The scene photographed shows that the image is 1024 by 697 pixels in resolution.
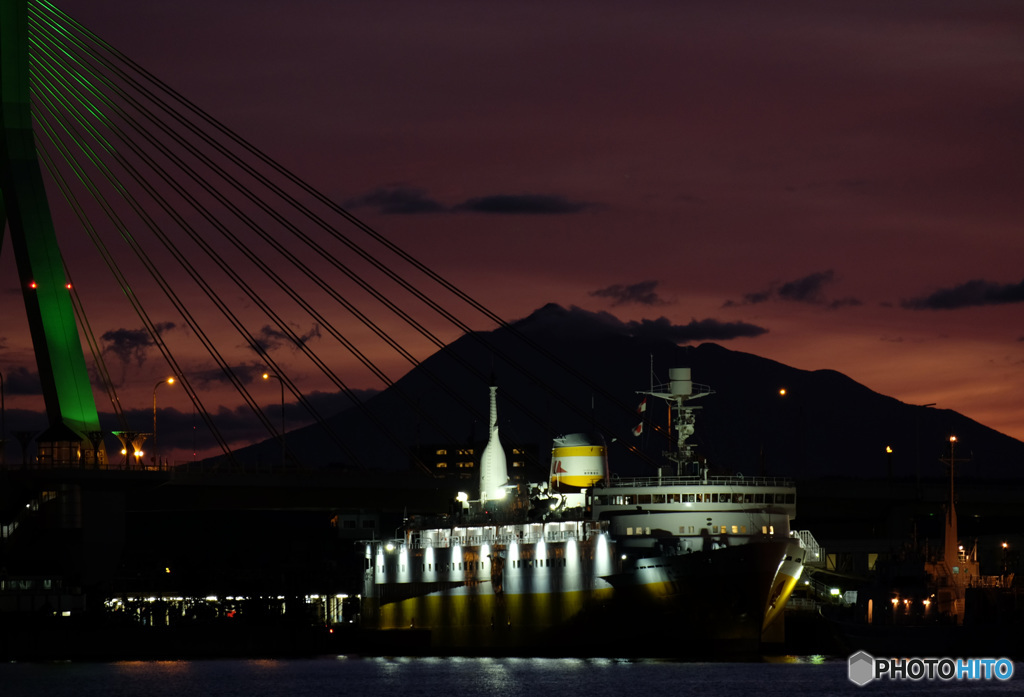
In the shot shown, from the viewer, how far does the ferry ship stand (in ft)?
209

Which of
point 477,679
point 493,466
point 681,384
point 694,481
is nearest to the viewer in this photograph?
point 477,679

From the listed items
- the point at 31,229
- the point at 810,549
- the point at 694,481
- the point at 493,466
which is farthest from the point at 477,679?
the point at 31,229

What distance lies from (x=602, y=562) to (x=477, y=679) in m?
7.23

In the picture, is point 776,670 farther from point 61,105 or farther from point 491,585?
point 61,105

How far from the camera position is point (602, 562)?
66.0 m

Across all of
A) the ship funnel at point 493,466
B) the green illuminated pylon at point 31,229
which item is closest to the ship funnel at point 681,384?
the ship funnel at point 493,466

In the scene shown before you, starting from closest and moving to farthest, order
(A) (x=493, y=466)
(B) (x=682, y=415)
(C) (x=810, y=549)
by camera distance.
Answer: (B) (x=682, y=415), (C) (x=810, y=549), (A) (x=493, y=466)

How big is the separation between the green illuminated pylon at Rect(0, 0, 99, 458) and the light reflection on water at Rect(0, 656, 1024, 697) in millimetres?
12725

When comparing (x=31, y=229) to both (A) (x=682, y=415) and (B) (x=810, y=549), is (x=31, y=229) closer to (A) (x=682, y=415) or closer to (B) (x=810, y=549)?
(A) (x=682, y=415)

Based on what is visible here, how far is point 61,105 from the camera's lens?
73.2 meters

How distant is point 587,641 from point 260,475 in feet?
94.4

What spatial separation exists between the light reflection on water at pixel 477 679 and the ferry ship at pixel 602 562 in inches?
51.5

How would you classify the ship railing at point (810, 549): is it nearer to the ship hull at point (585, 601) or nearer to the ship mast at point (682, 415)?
the ship mast at point (682, 415)

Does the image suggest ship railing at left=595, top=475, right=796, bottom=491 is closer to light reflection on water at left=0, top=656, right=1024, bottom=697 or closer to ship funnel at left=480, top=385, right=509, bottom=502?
light reflection on water at left=0, top=656, right=1024, bottom=697
